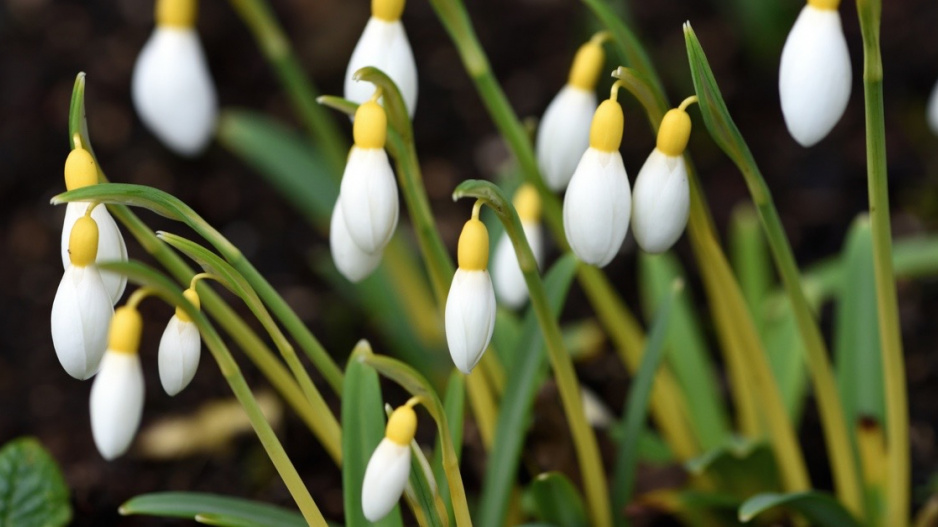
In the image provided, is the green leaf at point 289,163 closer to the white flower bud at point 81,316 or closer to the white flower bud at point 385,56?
the white flower bud at point 385,56

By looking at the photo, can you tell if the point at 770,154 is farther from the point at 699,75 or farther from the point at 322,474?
the point at 699,75

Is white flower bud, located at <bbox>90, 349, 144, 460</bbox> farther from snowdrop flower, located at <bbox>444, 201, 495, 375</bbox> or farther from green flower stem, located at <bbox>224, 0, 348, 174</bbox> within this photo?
green flower stem, located at <bbox>224, 0, 348, 174</bbox>

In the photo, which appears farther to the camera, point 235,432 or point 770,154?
point 770,154

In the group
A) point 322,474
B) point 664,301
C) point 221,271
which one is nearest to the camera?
point 221,271

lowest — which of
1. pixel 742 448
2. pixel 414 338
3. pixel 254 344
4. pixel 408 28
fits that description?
pixel 742 448

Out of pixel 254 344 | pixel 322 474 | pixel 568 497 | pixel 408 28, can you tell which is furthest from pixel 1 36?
pixel 568 497

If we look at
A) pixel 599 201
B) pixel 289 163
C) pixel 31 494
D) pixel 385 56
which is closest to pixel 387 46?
pixel 385 56
